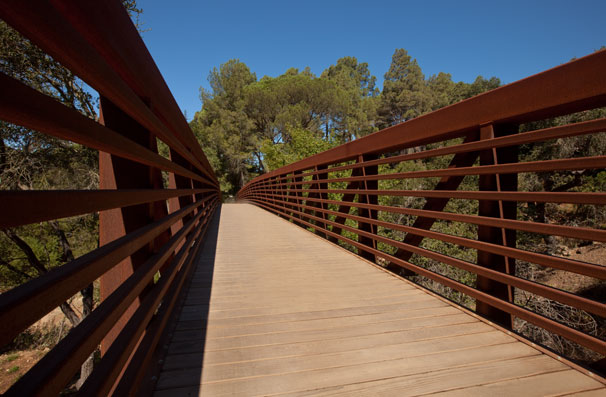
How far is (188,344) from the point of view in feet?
5.32

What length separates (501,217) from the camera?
1.84 meters

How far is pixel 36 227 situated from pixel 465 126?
12924 mm

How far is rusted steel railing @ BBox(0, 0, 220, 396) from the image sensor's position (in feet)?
1.99

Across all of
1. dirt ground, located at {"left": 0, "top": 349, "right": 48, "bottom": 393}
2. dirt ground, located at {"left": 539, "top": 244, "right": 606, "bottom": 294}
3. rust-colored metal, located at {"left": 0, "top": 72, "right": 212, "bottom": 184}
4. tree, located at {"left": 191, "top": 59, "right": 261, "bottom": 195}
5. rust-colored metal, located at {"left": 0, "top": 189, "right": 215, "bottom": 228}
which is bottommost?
dirt ground, located at {"left": 0, "top": 349, "right": 48, "bottom": 393}

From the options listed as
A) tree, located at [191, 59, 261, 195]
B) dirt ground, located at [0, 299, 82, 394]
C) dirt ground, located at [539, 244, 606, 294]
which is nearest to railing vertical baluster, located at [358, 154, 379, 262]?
dirt ground, located at [539, 244, 606, 294]

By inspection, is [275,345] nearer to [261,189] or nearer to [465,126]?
[465,126]

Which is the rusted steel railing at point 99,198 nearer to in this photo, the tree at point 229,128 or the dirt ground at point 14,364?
the dirt ground at point 14,364

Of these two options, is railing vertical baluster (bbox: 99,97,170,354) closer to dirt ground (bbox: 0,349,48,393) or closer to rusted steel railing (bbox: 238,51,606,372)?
rusted steel railing (bbox: 238,51,606,372)

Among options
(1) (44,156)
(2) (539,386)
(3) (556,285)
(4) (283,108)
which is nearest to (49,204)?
(2) (539,386)

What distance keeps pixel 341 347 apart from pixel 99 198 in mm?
1381

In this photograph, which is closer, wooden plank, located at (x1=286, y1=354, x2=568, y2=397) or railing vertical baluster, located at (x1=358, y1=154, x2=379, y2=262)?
wooden plank, located at (x1=286, y1=354, x2=568, y2=397)

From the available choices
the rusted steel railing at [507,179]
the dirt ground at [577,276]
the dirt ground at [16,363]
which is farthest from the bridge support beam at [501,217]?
the dirt ground at [16,363]

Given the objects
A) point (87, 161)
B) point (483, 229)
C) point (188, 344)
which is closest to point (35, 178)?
point (87, 161)

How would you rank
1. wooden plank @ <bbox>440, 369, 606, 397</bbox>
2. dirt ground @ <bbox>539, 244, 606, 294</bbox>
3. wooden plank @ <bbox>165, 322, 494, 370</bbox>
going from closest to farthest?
Answer: wooden plank @ <bbox>440, 369, 606, 397</bbox> < wooden plank @ <bbox>165, 322, 494, 370</bbox> < dirt ground @ <bbox>539, 244, 606, 294</bbox>
